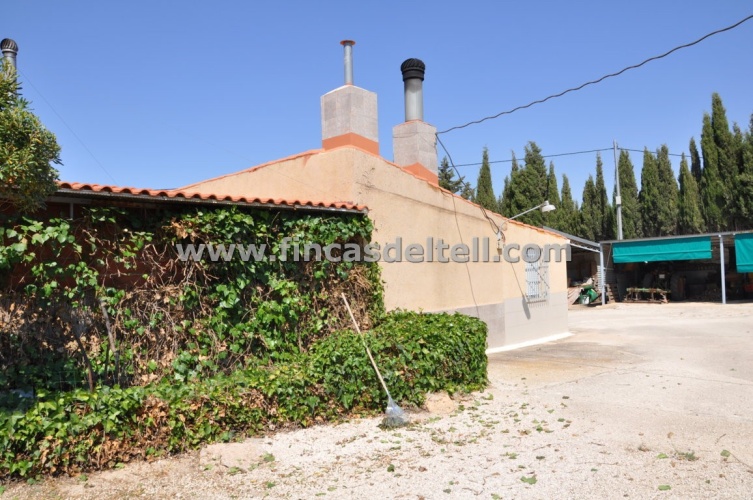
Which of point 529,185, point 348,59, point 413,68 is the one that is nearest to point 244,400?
point 348,59

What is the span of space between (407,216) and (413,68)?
3633 millimetres

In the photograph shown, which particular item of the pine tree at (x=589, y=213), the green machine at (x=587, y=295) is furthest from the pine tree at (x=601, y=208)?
the green machine at (x=587, y=295)

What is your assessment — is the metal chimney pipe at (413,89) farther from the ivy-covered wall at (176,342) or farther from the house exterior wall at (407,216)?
the ivy-covered wall at (176,342)

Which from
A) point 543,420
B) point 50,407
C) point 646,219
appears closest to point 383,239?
point 543,420

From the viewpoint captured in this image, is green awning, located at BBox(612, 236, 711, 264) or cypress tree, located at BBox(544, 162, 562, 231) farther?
cypress tree, located at BBox(544, 162, 562, 231)

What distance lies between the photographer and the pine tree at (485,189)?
35.9 meters

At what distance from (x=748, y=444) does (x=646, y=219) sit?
30814 mm

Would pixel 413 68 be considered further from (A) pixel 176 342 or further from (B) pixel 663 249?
(B) pixel 663 249

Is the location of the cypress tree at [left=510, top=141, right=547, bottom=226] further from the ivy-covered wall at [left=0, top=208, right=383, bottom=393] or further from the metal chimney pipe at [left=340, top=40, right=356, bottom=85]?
the ivy-covered wall at [left=0, top=208, right=383, bottom=393]

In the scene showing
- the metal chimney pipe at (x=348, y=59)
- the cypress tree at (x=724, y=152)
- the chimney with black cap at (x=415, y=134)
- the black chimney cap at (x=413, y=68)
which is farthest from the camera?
the cypress tree at (x=724, y=152)

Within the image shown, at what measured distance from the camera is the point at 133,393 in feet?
14.8

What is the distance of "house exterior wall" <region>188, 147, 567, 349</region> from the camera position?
797 cm

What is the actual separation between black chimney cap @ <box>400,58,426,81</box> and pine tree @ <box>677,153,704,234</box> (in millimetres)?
25535

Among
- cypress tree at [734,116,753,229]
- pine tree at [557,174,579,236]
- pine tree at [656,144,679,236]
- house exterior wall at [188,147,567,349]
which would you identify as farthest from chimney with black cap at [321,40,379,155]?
pine tree at [656,144,679,236]
